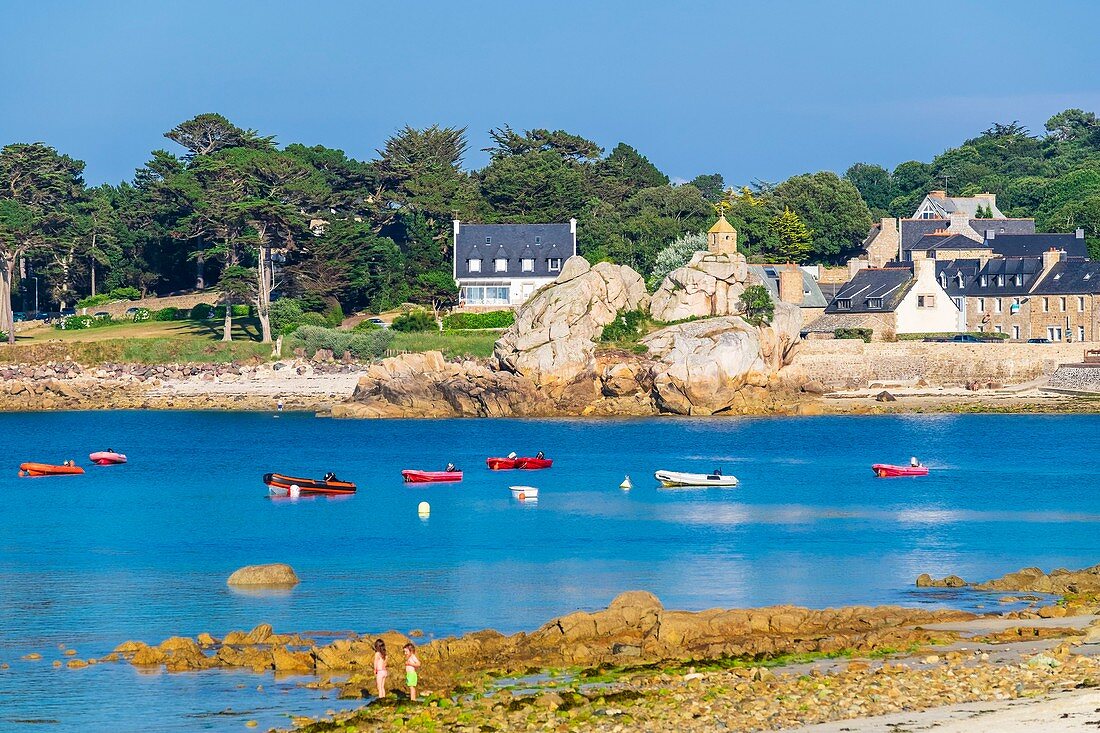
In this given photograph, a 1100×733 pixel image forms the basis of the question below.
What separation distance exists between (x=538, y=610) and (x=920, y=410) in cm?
5300

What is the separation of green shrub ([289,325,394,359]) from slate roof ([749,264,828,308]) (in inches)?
863

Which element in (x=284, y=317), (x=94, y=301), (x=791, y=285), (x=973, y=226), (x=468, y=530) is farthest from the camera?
(x=973, y=226)

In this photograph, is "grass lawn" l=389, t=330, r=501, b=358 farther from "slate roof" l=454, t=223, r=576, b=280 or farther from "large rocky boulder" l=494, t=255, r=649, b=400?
"slate roof" l=454, t=223, r=576, b=280

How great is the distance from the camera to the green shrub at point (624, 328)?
258 ft

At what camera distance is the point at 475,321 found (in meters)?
93.6

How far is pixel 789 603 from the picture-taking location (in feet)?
106

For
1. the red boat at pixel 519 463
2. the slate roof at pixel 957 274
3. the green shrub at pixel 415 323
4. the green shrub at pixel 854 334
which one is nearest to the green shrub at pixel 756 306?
the green shrub at pixel 854 334

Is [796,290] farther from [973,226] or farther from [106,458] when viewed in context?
[106,458]

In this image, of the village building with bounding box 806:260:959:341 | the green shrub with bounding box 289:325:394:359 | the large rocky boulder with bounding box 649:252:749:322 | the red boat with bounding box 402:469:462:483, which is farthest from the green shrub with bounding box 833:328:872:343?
the red boat with bounding box 402:469:462:483

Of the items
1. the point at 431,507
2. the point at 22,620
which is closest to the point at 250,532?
the point at 431,507

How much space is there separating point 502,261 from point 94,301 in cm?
2867

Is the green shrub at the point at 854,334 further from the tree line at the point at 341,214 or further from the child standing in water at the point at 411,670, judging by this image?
the child standing in water at the point at 411,670

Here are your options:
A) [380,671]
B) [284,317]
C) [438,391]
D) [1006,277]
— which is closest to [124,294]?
[284,317]

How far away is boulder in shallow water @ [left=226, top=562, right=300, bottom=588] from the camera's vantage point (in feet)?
114
